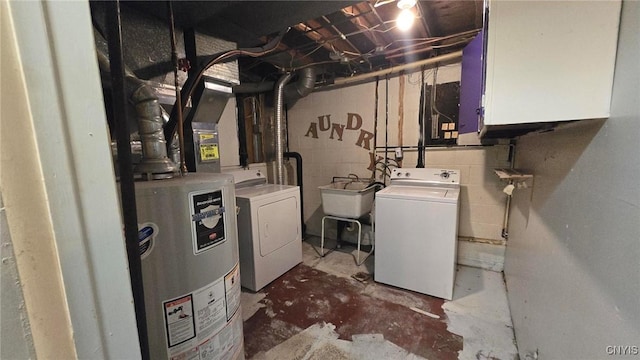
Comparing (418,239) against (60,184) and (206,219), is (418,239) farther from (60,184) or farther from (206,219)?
(60,184)

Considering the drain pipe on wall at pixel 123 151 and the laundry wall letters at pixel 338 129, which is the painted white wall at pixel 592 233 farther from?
the laundry wall letters at pixel 338 129

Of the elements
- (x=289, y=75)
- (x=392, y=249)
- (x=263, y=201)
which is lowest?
(x=392, y=249)

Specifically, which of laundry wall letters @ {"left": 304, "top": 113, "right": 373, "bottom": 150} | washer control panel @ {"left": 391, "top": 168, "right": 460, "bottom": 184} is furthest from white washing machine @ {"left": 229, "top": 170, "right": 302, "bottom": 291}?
washer control panel @ {"left": 391, "top": 168, "right": 460, "bottom": 184}

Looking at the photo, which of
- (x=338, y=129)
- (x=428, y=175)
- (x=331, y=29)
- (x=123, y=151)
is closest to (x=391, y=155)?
(x=428, y=175)

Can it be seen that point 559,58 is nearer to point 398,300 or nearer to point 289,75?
point 398,300

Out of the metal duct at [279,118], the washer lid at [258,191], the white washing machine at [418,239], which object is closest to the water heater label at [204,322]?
the washer lid at [258,191]

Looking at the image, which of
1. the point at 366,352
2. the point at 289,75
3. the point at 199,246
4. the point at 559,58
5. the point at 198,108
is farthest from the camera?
the point at 289,75

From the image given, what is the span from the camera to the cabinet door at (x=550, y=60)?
30.2 inches

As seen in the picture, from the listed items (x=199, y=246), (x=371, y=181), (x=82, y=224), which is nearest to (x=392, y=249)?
(x=371, y=181)

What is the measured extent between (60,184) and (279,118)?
8.95 feet

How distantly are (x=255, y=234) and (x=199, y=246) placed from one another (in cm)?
126

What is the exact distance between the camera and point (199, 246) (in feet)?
3.18

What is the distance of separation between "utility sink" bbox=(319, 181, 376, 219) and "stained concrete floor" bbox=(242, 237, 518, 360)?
2.05 ft

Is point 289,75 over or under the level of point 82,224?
over
